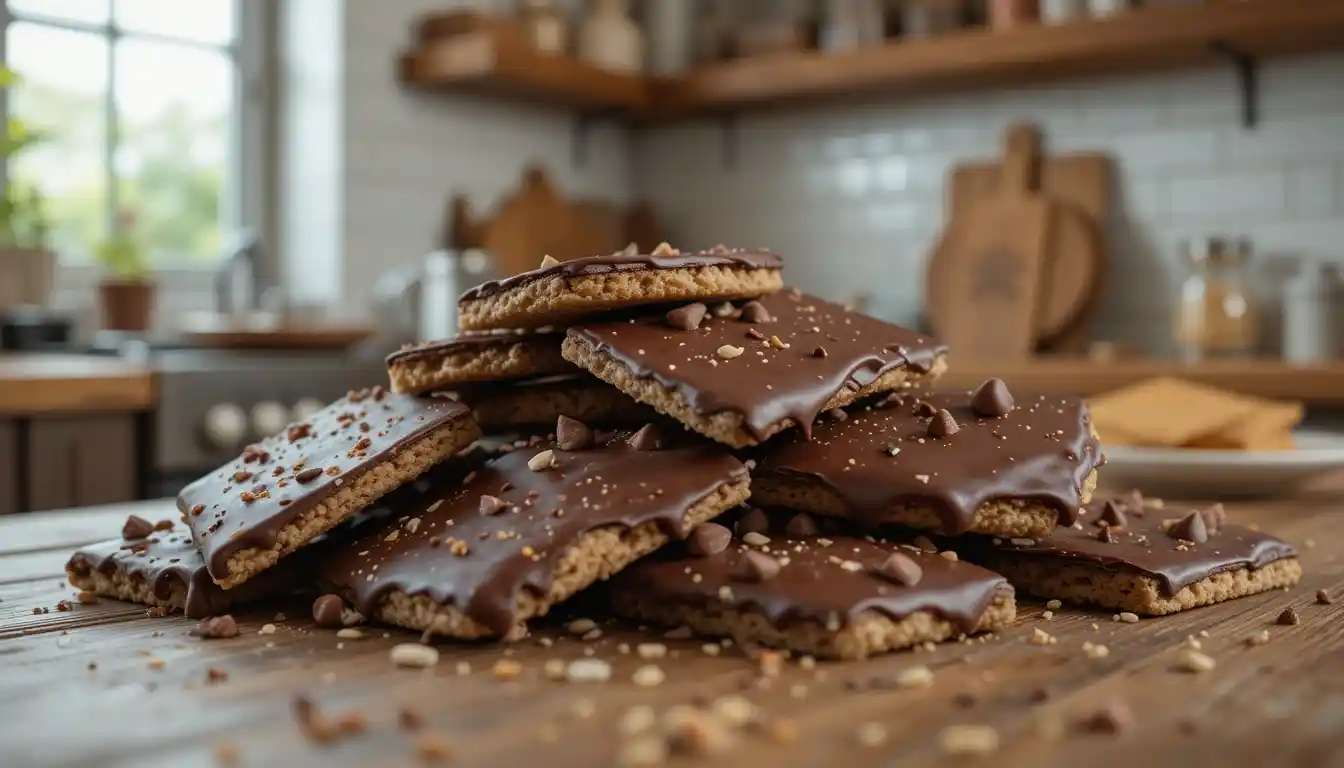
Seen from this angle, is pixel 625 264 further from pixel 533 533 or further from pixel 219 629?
pixel 219 629

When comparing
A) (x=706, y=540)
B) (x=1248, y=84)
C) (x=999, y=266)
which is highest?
(x=1248, y=84)


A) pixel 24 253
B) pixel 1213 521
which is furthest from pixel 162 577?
pixel 24 253

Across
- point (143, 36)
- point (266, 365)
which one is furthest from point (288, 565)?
point (143, 36)

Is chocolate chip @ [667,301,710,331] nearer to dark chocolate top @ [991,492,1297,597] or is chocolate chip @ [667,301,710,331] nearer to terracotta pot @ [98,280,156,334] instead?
dark chocolate top @ [991,492,1297,597]

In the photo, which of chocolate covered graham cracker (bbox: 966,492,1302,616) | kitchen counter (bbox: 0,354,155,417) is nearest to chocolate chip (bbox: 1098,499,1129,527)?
chocolate covered graham cracker (bbox: 966,492,1302,616)

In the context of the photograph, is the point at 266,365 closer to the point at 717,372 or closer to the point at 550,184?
the point at 550,184

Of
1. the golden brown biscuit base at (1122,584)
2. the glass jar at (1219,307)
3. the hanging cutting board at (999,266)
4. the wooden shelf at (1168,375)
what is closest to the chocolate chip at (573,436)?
the golden brown biscuit base at (1122,584)
